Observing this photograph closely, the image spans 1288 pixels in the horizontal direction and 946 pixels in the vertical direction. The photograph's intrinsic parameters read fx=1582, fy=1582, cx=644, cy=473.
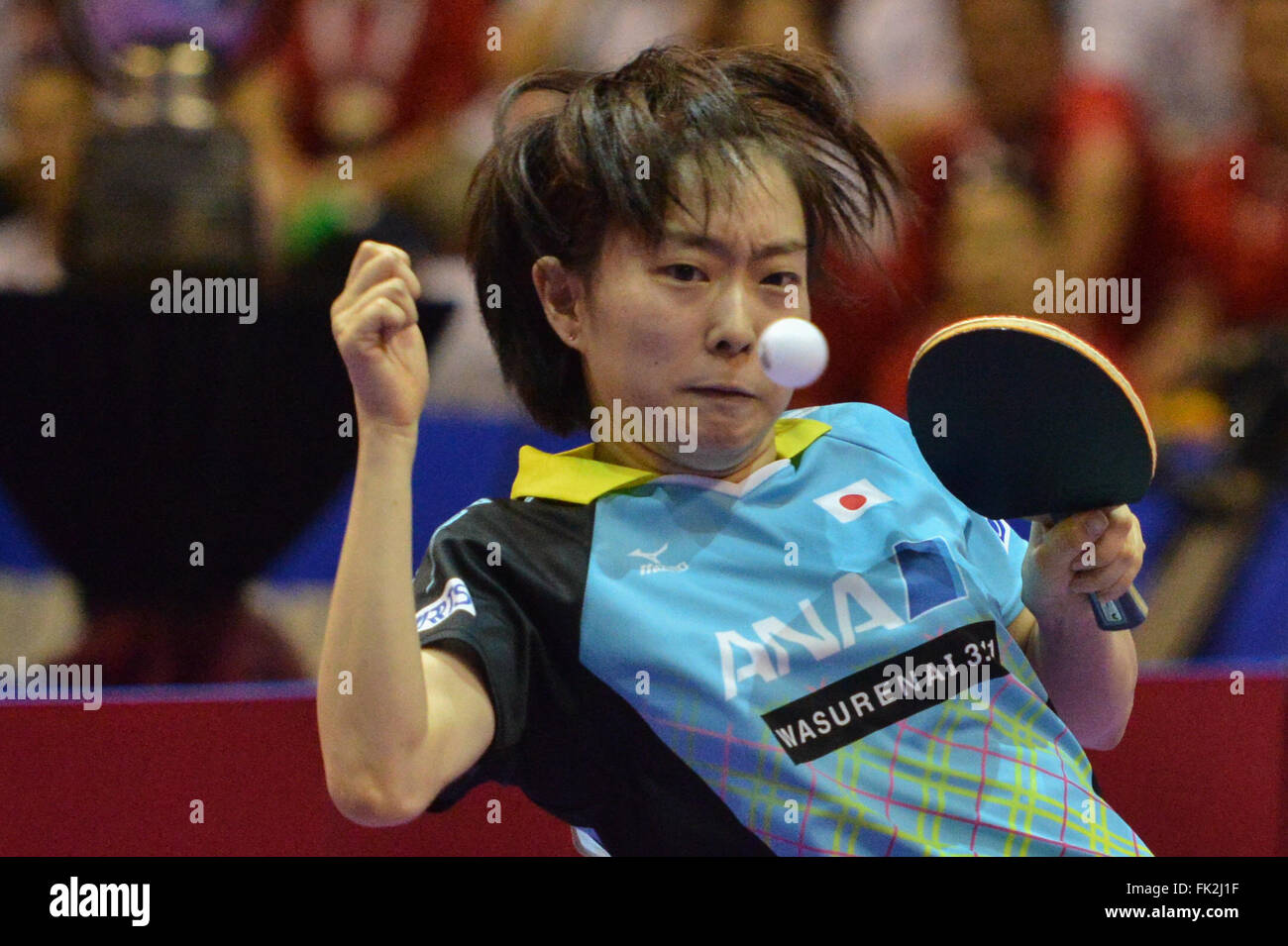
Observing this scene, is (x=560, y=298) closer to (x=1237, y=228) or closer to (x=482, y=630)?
(x=482, y=630)

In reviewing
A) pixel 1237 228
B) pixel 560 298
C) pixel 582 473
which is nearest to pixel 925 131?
pixel 1237 228

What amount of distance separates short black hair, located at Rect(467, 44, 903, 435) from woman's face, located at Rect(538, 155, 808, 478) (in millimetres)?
27

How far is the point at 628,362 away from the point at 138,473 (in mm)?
1348

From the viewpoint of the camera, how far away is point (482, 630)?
1.53 meters

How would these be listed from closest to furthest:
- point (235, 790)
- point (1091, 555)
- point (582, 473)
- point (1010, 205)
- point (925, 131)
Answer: point (1091, 555), point (582, 473), point (235, 790), point (1010, 205), point (925, 131)

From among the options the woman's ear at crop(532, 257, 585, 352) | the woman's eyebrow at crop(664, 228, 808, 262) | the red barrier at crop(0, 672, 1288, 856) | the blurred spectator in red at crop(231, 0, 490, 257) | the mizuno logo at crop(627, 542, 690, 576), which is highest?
the blurred spectator in red at crop(231, 0, 490, 257)

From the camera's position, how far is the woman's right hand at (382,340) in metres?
1.38

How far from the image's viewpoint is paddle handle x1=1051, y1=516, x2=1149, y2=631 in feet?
5.41

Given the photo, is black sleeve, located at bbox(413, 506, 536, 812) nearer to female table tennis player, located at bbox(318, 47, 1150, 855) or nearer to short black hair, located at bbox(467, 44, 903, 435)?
female table tennis player, located at bbox(318, 47, 1150, 855)

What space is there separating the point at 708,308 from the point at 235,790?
834mm

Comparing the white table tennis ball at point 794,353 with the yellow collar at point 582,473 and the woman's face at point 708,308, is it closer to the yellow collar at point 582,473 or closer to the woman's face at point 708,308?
the woman's face at point 708,308

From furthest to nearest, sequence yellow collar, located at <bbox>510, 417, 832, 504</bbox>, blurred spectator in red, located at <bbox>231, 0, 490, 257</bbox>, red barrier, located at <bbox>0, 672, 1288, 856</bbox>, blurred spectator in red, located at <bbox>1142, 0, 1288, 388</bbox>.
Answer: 1. blurred spectator in red, located at <bbox>1142, 0, 1288, 388</bbox>
2. blurred spectator in red, located at <bbox>231, 0, 490, 257</bbox>
3. red barrier, located at <bbox>0, 672, 1288, 856</bbox>
4. yellow collar, located at <bbox>510, 417, 832, 504</bbox>

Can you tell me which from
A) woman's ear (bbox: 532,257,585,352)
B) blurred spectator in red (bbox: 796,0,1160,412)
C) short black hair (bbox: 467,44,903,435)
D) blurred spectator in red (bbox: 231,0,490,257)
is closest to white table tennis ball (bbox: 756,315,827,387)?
short black hair (bbox: 467,44,903,435)

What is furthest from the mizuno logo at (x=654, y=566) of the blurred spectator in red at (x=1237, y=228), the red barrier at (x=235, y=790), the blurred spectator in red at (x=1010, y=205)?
the blurred spectator in red at (x=1237, y=228)
